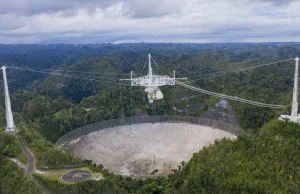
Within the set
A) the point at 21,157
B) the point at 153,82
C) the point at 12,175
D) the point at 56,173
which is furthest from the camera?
the point at 153,82

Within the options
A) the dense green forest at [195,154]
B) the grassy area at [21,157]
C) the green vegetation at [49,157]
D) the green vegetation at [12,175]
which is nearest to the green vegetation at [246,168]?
the dense green forest at [195,154]

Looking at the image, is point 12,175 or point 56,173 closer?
point 12,175

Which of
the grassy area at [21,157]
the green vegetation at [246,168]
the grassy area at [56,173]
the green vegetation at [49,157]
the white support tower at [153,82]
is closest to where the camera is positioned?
the green vegetation at [246,168]

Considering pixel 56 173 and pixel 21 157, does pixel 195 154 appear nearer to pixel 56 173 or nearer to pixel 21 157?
pixel 56 173

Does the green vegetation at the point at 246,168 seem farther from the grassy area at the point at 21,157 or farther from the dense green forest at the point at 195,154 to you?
the grassy area at the point at 21,157

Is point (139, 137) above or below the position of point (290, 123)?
below

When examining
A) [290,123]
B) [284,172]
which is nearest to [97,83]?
[290,123]

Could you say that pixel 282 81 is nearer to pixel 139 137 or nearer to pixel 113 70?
pixel 139 137

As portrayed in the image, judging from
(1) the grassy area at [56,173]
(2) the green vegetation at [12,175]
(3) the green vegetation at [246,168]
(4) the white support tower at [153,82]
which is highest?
(4) the white support tower at [153,82]

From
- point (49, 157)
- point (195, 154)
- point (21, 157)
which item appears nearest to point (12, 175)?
point (49, 157)

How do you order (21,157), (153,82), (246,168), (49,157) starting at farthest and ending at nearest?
(153,82) < (21,157) < (49,157) < (246,168)

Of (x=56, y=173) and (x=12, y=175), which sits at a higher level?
(x=12, y=175)
